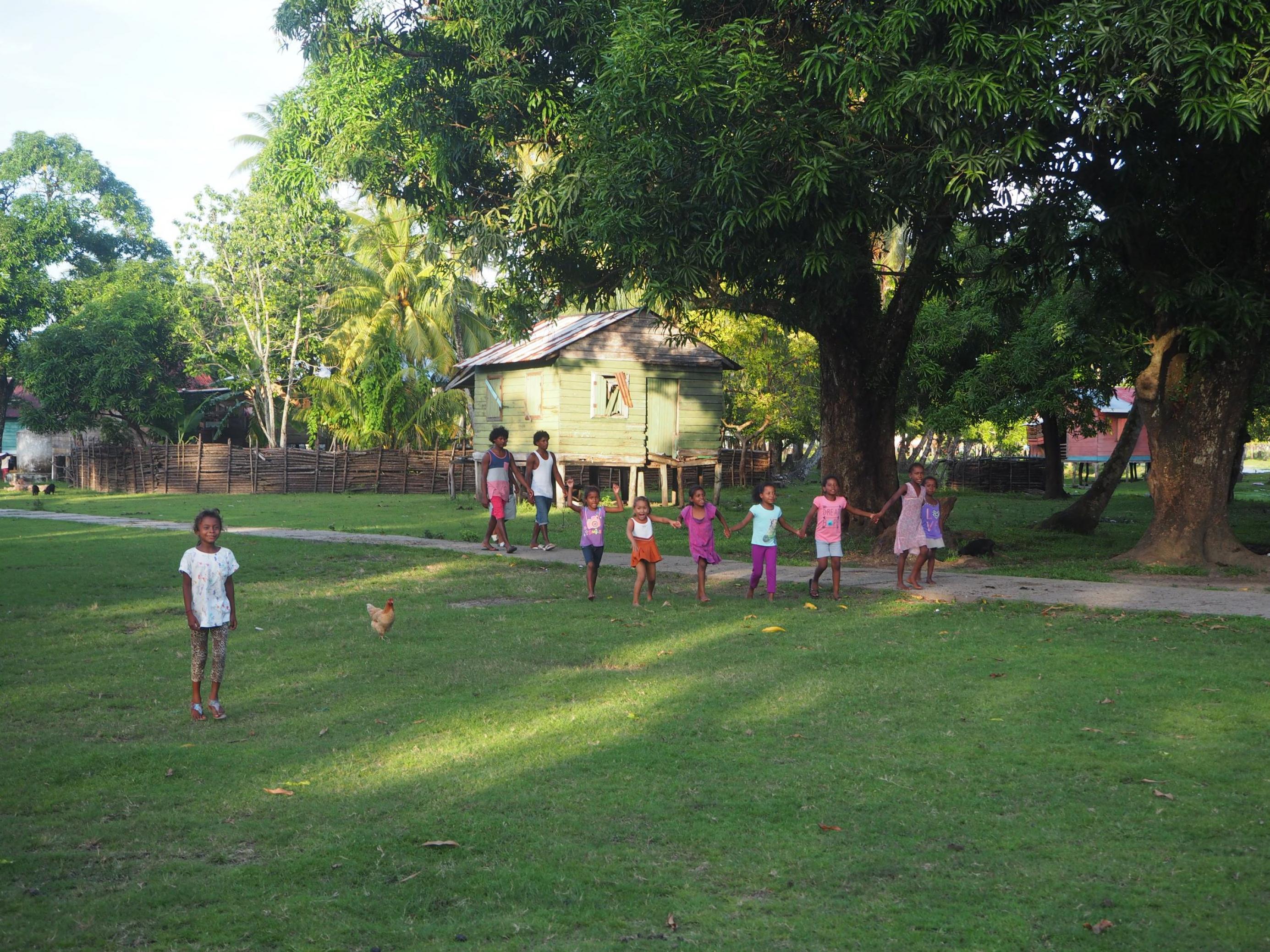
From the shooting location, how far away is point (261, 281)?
134 feet

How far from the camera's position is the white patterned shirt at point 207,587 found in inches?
302

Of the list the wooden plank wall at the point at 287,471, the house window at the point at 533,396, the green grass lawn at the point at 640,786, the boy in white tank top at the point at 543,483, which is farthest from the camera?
the wooden plank wall at the point at 287,471

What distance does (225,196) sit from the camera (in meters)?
39.9

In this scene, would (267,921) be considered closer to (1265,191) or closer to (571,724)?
(571,724)

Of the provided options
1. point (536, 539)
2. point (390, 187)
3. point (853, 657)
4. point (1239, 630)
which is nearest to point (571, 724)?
point (853, 657)

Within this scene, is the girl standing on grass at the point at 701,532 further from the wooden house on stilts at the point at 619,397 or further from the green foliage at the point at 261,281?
the green foliage at the point at 261,281

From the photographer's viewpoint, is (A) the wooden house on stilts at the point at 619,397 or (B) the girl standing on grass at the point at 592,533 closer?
(B) the girl standing on grass at the point at 592,533

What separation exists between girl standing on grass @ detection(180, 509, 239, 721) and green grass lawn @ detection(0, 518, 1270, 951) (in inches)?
10.4

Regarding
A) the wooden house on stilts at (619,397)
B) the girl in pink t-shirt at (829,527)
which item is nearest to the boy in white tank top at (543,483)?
the girl in pink t-shirt at (829,527)

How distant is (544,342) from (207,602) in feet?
81.4

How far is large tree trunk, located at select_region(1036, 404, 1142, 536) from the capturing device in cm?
2195

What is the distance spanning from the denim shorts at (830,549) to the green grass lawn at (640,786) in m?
1.61

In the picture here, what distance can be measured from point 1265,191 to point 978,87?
5275 millimetres

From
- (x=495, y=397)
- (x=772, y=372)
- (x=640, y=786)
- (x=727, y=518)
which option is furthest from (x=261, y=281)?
(x=640, y=786)
